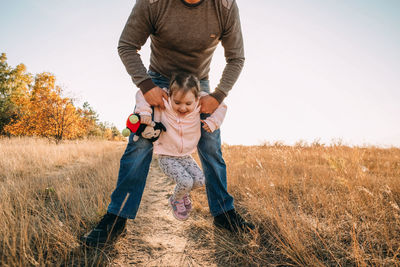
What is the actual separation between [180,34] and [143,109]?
32.2 inches

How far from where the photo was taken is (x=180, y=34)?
212cm

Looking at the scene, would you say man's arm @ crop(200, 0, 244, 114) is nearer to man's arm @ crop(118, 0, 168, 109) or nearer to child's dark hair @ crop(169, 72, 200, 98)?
child's dark hair @ crop(169, 72, 200, 98)

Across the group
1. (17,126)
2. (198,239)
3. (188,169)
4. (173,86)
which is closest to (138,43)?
(173,86)

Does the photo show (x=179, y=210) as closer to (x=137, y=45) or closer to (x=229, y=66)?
(x=229, y=66)

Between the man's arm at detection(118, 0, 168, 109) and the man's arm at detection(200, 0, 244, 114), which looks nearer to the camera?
the man's arm at detection(118, 0, 168, 109)

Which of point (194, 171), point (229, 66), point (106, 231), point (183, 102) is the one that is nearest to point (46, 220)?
point (106, 231)

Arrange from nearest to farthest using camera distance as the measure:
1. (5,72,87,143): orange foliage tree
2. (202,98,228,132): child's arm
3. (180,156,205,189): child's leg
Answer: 1. (202,98,228,132): child's arm
2. (180,156,205,189): child's leg
3. (5,72,87,143): orange foliage tree

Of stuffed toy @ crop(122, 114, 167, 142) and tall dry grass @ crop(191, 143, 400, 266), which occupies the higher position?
stuffed toy @ crop(122, 114, 167, 142)

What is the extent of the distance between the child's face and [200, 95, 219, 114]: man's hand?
104 millimetres

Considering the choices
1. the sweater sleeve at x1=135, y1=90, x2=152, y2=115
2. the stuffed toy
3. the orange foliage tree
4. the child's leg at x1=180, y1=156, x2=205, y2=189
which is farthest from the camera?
the orange foliage tree

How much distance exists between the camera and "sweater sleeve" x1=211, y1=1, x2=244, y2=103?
2271 millimetres

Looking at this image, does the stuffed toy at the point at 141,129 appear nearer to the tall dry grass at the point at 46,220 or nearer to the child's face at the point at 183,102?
the child's face at the point at 183,102

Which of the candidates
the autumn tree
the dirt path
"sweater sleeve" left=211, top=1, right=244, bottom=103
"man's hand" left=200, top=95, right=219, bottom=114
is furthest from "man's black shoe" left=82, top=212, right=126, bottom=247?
the autumn tree

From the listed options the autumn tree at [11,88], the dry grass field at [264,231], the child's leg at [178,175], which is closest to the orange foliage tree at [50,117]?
the autumn tree at [11,88]
